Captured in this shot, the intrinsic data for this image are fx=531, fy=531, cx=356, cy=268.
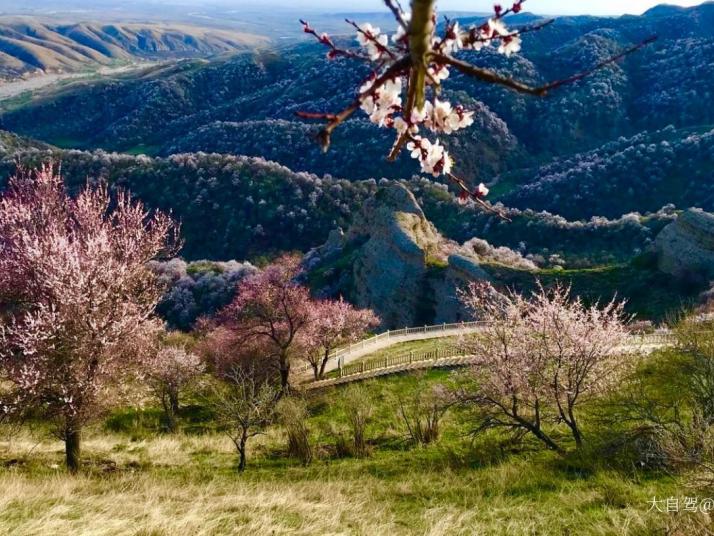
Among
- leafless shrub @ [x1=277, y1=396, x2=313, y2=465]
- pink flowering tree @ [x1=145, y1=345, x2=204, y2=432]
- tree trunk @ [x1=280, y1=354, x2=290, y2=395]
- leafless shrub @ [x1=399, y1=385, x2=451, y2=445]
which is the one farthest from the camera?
tree trunk @ [x1=280, y1=354, x2=290, y2=395]

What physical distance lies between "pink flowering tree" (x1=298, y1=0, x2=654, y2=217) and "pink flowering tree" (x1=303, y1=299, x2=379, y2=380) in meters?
27.1

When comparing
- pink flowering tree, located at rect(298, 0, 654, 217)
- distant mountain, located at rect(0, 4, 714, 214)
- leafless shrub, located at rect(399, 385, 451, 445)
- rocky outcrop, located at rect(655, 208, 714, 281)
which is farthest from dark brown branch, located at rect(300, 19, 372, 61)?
distant mountain, located at rect(0, 4, 714, 214)

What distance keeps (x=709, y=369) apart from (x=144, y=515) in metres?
14.5

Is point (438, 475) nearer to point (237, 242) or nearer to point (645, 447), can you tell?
point (645, 447)

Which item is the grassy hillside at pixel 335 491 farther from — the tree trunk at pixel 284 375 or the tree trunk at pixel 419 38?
the tree trunk at pixel 419 38

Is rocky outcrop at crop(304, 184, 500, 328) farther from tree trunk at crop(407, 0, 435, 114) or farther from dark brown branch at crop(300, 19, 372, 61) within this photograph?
tree trunk at crop(407, 0, 435, 114)

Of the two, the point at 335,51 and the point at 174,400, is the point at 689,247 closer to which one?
the point at 174,400

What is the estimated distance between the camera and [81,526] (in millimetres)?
8578

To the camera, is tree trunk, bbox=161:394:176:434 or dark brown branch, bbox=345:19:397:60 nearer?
dark brown branch, bbox=345:19:397:60

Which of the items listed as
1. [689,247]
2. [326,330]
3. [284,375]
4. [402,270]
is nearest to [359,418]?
[284,375]

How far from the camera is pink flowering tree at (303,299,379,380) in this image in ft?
102

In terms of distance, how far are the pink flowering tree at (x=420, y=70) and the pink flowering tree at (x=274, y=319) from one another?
2495cm

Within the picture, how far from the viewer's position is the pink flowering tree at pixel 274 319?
96.5 ft

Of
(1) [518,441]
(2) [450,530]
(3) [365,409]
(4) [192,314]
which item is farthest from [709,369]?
(4) [192,314]
